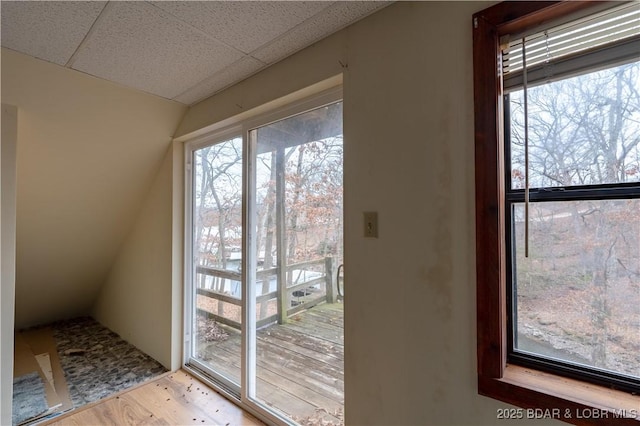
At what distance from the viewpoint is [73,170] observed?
2.46 meters

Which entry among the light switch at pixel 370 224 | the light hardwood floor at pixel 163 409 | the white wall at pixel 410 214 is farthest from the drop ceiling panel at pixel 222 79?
the light hardwood floor at pixel 163 409

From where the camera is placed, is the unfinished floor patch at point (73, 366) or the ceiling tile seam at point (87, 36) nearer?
the ceiling tile seam at point (87, 36)

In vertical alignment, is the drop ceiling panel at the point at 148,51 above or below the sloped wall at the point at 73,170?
above

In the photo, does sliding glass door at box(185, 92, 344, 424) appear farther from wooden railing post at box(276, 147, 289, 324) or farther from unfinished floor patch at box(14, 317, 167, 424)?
unfinished floor patch at box(14, 317, 167, 424)

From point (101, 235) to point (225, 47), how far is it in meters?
2.71

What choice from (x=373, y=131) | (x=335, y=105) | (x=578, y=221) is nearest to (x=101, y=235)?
(x=335, y=105)

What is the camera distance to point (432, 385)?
1.23 meters

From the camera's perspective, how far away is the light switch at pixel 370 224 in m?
1.42

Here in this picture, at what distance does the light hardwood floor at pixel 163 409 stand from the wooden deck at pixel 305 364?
0.28m

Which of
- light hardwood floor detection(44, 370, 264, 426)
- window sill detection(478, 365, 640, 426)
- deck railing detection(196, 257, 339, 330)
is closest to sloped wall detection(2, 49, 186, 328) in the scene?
deck railing detection(196, 257, 339, 330)

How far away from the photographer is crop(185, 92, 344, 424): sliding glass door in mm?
1763

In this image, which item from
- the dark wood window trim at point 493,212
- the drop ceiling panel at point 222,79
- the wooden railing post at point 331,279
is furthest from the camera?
the drop ceiling panel at point 222,79

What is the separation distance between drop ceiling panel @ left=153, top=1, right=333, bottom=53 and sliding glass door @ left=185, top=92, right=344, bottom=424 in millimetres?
444

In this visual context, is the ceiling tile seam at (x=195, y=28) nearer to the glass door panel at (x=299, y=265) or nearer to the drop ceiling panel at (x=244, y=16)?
the drop ceiling panel at (x=244, y=16)
